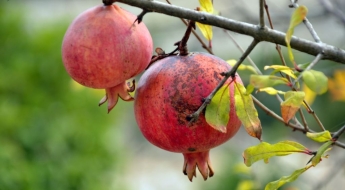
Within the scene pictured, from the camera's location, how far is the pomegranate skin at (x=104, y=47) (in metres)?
0.81

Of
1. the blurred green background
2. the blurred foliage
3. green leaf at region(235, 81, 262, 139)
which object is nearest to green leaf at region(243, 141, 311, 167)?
green leaf at region(235, 81, 262, 139)

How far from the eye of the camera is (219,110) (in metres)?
0.78

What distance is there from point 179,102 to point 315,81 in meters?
0.22

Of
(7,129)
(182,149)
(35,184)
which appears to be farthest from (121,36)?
(7,129)

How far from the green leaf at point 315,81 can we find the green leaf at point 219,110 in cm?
13

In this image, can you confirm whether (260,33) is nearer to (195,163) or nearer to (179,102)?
(179,102)

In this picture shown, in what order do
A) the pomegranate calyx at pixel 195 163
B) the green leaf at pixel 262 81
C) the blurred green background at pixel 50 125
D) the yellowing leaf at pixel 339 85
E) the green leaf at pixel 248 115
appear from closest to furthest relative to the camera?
the green leaf at pixel 262 81
the green leaf at pixel 248 115
the pomegranate calyx at pixel 195 163
the yellowing leaf at pixel 339 85
the blurred green background at pixel 50 125

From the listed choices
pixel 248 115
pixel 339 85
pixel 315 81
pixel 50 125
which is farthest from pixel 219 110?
pixel 50 125

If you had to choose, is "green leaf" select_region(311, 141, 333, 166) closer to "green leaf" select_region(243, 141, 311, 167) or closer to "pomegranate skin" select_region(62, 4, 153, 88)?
"green leaf" select_region(243, 141, 311, 167)

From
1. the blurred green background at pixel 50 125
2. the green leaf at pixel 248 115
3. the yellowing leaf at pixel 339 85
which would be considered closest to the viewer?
the green leaf at pixel 248 115

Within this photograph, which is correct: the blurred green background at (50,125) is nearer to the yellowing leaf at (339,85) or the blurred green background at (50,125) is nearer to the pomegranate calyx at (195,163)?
the yellowing leaf at (339,85)

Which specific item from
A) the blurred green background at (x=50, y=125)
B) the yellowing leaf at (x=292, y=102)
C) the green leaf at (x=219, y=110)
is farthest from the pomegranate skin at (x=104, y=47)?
the blurred green background at (x=50, y=125)

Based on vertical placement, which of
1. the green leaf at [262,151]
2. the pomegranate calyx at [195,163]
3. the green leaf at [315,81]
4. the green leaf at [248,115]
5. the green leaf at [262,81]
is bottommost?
the pomegranate calyx at [195,163]

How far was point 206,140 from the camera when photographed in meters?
0.84
